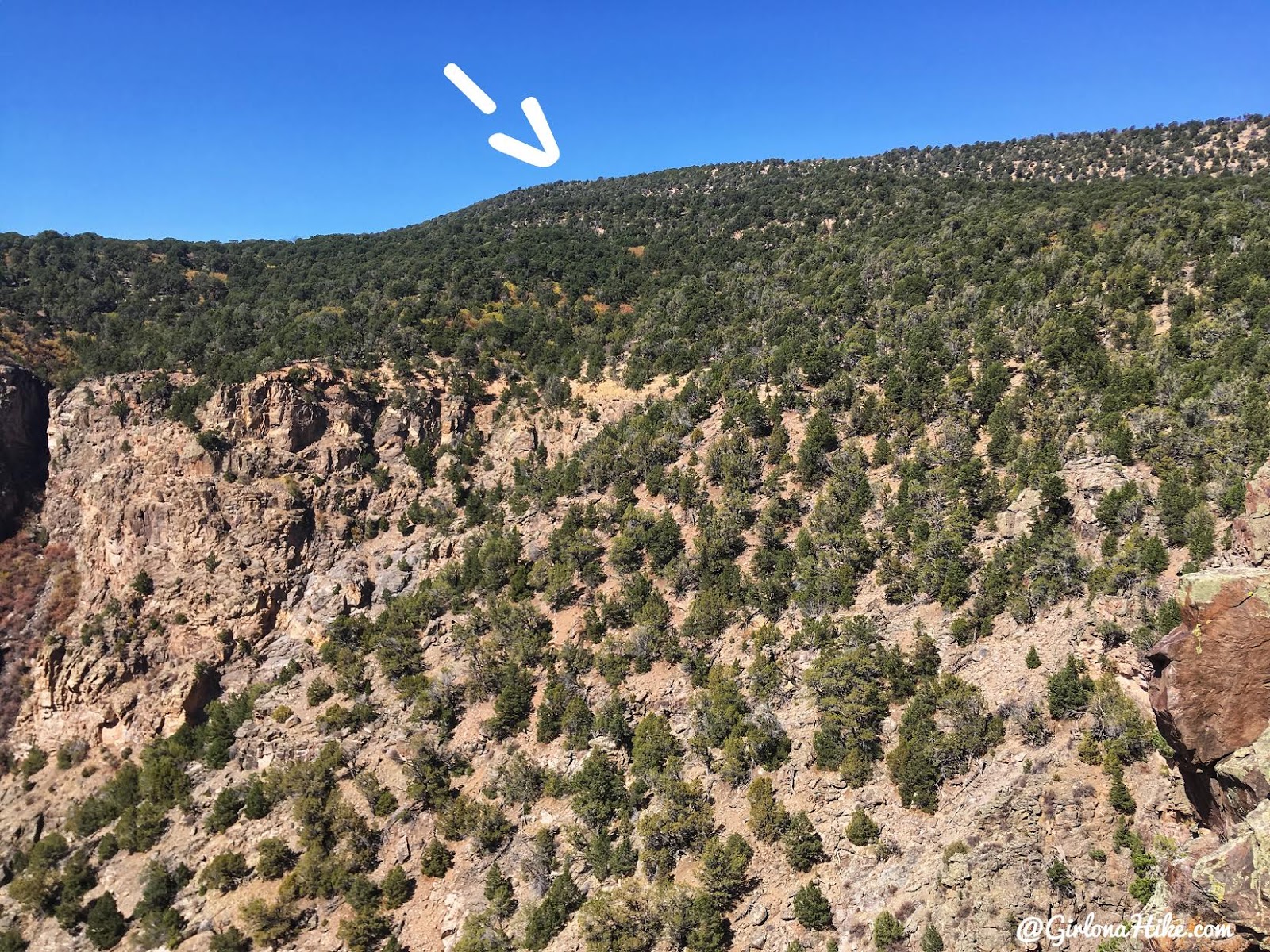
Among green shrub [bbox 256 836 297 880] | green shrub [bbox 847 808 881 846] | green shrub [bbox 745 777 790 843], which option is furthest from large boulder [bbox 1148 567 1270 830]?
green shrub [bbox 256 836 297 880]

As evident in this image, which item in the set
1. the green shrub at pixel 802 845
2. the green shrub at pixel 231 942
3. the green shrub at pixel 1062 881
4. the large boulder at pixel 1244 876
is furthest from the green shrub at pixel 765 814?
the green shrub at pixel 231 942

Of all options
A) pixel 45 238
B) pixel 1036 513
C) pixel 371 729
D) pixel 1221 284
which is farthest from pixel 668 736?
pixel 45 238

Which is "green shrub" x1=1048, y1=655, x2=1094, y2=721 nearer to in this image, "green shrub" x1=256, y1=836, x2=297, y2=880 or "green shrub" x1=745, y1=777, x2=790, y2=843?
"green shrub" x1=745, y1=777, x2=790, y2=843

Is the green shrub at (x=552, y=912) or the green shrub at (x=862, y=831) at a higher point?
the green shrub at (x=862, y=831)

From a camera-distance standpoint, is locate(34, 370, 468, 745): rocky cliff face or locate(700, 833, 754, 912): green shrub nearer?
locate(700, 833, 754, 912): green shrub

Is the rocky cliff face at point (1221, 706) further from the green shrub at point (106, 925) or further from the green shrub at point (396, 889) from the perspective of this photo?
the green shrub at point (106, 925)

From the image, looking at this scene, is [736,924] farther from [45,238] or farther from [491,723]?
[45,238]
